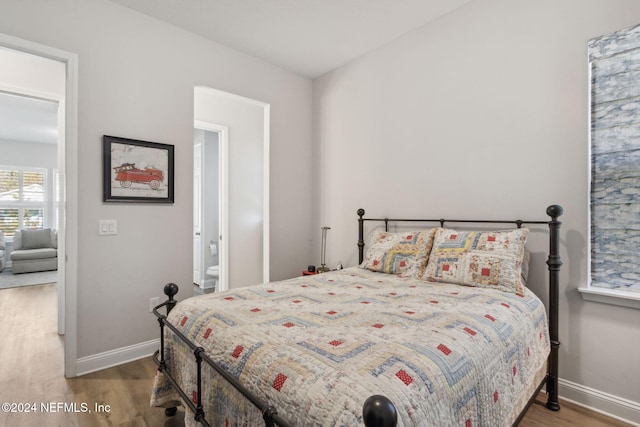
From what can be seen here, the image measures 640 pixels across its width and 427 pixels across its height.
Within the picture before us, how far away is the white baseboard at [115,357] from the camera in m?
2.40

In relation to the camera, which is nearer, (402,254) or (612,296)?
(612,296)

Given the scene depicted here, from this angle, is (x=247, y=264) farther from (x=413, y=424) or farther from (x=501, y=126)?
(x=413, y=424)

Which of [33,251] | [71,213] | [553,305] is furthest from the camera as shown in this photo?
[33,251]

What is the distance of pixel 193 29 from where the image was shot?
9.41 ft

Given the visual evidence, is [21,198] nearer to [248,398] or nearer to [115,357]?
[115,357]

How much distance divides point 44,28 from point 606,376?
4.20 meters

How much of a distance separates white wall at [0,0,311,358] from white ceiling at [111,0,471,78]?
0.17m

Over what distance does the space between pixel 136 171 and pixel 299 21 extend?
182cm

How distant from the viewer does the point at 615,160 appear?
1.92 metres

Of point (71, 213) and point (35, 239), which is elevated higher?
point (71, 213)

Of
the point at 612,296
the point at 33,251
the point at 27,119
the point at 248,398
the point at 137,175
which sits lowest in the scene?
the point at 33,251

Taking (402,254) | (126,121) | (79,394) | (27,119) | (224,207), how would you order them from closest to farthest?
(79,394)
(402,254)
(126,121)
(224,207)
(27,119)

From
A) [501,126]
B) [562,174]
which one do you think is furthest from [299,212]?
[562,174]

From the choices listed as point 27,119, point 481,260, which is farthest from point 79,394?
point 27,119
